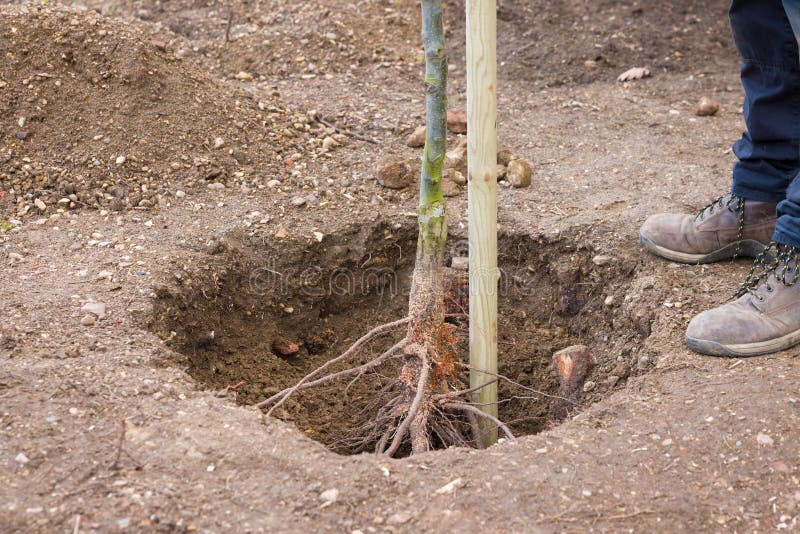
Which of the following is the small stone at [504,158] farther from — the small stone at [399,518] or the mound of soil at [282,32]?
the small stone at [399,518]

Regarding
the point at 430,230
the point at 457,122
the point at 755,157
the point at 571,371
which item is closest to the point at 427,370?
the point at 430,230

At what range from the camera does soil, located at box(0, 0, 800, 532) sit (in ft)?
5.92

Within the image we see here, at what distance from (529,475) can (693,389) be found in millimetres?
581

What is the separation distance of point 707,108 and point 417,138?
1.69 m

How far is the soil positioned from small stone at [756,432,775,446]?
0.01 m

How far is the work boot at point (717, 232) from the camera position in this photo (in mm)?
2682

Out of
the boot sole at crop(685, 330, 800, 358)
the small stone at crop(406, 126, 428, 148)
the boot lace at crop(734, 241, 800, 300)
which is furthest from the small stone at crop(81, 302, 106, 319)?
the boot lace at crop(734, 241, 800, 300)

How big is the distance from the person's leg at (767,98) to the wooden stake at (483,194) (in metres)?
0.93

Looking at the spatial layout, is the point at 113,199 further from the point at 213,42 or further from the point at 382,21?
the point at 382,21

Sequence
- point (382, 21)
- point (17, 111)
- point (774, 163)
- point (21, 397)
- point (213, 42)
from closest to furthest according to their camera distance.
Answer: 1. point (21, 397)
2. point (774, 163)
3. point (17, 111)
4. point (213, 42)
5. point (382, 21)

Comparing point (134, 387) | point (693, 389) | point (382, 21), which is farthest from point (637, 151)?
point (134, 387)

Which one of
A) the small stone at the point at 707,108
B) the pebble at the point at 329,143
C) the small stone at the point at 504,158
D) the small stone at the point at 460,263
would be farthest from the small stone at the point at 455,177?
the small stone at the point at 707,108

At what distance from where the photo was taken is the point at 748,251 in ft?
8.96

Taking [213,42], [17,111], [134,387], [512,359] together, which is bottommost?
[512,359]
